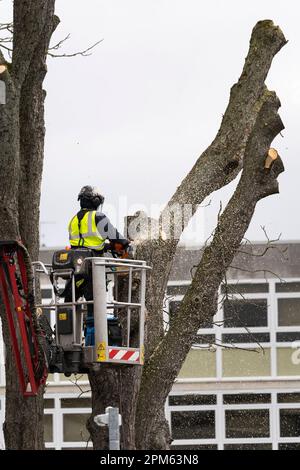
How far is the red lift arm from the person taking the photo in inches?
545

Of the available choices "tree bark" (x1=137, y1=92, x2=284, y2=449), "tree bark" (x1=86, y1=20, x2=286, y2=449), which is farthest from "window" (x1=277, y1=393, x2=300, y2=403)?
"tree bark" (x1=137, y1=92, x2=284, y2=449)

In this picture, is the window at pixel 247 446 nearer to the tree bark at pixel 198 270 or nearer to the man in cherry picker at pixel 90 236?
the tree bark at pixel 198 270

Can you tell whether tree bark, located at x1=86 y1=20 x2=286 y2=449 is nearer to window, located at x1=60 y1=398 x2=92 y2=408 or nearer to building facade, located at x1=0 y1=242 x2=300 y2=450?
building facade, located at x1=0 y1=242 x2=300 y2=450

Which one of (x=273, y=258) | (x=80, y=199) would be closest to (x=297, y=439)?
(x=273, y=258)

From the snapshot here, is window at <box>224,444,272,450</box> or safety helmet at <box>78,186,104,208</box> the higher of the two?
safety helmet at <box>78,186,104,208</box>

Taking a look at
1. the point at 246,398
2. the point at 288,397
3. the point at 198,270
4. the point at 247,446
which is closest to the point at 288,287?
the point at 288,397

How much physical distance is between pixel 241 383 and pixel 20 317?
75.5 ft

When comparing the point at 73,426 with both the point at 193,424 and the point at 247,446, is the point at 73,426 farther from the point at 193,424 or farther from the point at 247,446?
the point at 247,446

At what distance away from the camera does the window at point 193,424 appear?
Answer: 37.0 m

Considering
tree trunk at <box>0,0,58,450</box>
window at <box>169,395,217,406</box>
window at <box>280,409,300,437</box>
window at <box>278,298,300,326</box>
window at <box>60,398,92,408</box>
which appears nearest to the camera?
tree trunk at <box>0,0,58,450</box>

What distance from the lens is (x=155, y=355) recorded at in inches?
614

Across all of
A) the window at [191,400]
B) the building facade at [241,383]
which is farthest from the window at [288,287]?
the window at [191,400]

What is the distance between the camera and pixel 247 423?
3750cm

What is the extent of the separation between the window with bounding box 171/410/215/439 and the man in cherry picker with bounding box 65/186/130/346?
23.2 m
